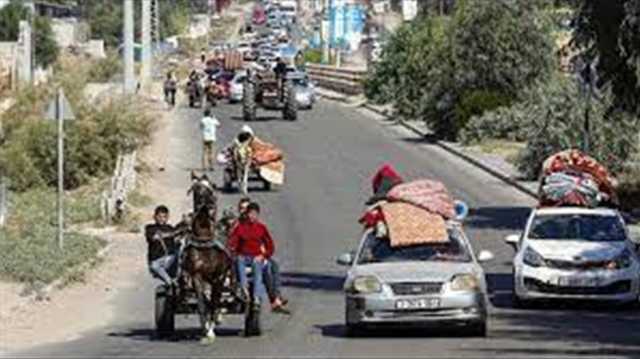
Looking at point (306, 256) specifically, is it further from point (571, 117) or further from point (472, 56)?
point (472, 56)

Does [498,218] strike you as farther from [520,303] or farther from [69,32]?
[69,32]

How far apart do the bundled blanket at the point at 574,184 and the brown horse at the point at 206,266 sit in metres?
10.1

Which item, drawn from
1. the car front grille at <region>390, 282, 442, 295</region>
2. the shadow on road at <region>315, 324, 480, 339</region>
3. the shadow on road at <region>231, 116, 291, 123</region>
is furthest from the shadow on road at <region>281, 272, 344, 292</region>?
the shadow on road at <region>231, 116, 291, 123</region>

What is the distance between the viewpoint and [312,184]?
1970 inches

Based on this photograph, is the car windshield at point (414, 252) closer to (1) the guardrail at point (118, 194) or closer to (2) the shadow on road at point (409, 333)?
(2) the shadow on road at point (409, 333)

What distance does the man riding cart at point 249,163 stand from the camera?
4678 centimetres

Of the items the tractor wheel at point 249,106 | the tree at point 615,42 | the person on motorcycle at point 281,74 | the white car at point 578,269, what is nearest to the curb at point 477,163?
the person on motorcycle at point 281,74

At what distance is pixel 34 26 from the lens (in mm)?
150000

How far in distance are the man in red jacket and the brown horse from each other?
1.04 meters

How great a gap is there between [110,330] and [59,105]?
8621 millimetres

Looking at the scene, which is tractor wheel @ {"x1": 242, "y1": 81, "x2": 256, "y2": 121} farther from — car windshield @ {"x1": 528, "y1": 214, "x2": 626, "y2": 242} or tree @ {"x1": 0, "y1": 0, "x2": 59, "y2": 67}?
tree @ {"x1": 0, "y1": 0, "x2": 59, "y2": 67}

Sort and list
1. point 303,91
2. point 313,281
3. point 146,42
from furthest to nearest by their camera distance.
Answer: point 146,42 < point 303,91 < point 313,281

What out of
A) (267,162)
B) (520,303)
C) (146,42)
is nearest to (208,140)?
(267,162)

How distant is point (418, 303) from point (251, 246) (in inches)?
119
